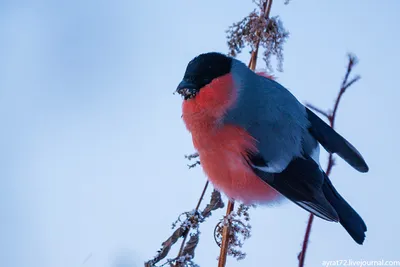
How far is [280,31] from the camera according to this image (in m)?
0.94

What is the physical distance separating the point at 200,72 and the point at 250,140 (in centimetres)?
20

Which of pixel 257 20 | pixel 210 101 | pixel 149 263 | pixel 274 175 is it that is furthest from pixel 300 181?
pixel 149 263

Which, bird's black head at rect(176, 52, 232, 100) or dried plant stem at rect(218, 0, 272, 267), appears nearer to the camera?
dried plant stem at rect(218, 0, 272, 267)

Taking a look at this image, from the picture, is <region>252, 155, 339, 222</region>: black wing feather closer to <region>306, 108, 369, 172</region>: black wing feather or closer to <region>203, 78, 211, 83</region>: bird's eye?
<region>306, 108, 369, 172</region>: black wing feather

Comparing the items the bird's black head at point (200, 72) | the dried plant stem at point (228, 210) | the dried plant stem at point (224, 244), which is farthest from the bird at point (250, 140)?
the dried plant stem at point (224, 244)

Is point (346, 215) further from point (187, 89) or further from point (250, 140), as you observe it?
point (187, 89)

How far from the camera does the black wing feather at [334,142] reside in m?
1.16

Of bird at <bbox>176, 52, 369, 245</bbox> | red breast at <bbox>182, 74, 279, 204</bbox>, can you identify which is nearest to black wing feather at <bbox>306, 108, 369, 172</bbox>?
bird at <bbox>176, 52, 369, 245</bbox>

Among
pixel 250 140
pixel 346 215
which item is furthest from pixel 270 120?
pixel 346 215

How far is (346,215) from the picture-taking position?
112 cm

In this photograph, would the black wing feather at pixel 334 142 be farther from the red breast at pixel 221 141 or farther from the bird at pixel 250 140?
the red breast at pixel 221 141

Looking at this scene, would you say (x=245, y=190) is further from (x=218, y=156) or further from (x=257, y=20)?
(x=257, y=20)

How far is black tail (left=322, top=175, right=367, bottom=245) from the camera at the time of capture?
3.27 feet

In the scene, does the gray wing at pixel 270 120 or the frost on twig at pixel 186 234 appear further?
the gray wing at pixel 270 120
